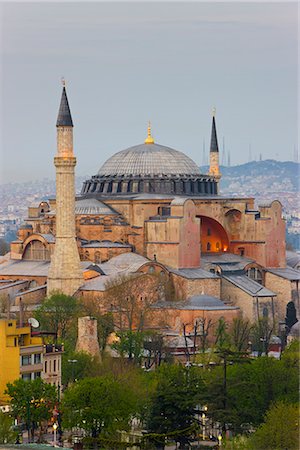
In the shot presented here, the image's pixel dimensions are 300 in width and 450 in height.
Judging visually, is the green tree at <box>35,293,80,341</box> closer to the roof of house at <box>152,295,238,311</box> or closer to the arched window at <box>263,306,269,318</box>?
the roof of house at <box>152,295,238,311</box>

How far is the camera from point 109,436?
4200cm

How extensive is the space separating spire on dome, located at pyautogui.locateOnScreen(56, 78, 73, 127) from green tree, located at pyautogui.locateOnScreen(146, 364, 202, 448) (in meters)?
21.1

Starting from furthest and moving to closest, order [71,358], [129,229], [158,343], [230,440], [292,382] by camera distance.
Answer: [129,229] < [158,343] < [71,358] < [292,382] < [230,440]

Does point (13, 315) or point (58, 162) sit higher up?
point (58, 162)

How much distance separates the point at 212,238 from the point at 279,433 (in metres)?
33.4

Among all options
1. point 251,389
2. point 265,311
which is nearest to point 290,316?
point 265,311

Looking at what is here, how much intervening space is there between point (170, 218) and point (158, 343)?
36.4 feet

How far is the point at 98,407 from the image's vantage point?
43156 mm

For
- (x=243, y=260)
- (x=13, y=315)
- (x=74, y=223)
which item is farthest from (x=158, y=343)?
(x=243, y=260)

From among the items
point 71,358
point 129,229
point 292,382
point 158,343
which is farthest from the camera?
point 129,229

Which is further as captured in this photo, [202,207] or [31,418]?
[202,207]

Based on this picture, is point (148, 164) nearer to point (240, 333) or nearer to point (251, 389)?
point (240, 333)

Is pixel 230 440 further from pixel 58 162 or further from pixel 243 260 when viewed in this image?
pixel 243 260

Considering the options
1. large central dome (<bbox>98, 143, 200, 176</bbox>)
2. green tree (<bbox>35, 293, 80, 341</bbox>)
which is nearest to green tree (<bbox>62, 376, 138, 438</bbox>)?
green tree (<bbox>35, 293, 80, 341</bbox>)
